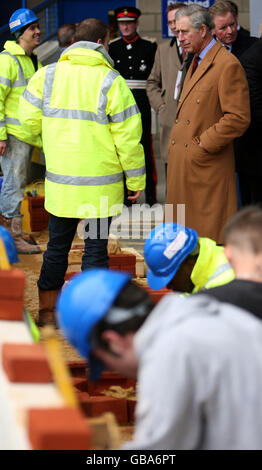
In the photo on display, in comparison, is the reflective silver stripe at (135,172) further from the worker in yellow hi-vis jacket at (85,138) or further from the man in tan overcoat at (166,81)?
the man in tan overcoat at (166,81)

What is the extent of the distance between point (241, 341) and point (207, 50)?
4.21 m

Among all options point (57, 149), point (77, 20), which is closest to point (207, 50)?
point (57, 149)

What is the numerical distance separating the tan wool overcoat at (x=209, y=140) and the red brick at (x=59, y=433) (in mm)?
4004

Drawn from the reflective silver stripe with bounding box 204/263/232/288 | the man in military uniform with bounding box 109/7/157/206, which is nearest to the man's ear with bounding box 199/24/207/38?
Result: the reflective silver stripe with bounding box 204/263/232/288

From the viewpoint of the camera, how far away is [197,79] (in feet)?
20.0

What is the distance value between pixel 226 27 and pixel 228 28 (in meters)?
0.02

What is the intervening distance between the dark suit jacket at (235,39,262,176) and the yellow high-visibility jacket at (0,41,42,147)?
1900 millimetres

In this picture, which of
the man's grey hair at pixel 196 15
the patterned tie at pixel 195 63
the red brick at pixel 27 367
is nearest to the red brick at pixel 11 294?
the red brick at pixel 27 367

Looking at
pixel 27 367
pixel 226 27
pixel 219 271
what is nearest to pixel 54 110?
pixel 219 271

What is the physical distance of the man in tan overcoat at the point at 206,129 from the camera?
598 centimetres

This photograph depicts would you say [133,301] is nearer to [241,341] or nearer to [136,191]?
[241,341]

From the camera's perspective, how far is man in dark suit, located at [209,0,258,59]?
7152 millimetres

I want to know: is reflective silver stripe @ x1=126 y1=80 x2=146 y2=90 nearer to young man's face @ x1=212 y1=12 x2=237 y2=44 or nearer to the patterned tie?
young man's face @ x1=212 y1=12 x2=237 y2=44

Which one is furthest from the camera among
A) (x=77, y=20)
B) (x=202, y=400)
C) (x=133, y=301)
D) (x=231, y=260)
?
(x=77, y=20)
